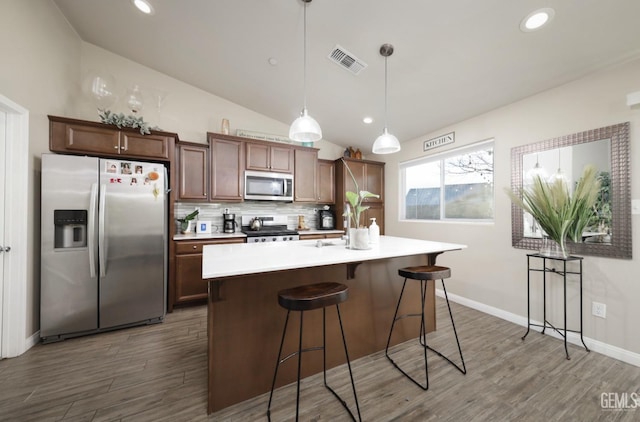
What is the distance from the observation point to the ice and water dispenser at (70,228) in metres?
2.21

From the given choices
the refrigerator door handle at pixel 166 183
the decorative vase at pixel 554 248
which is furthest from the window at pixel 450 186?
the refrigerator door handle at pixel 166 183

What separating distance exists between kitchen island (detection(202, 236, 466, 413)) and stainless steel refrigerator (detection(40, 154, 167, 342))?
1146 millimetres

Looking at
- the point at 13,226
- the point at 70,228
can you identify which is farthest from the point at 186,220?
the point at 13,226

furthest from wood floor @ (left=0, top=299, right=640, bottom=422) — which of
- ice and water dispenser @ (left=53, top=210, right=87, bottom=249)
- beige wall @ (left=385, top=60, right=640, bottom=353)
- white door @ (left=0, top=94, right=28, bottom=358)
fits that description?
ice and water dispenser @ (left=53, top=210, right=87, bottom=249)

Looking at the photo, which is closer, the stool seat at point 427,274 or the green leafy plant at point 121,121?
the stool seat at point 427,274

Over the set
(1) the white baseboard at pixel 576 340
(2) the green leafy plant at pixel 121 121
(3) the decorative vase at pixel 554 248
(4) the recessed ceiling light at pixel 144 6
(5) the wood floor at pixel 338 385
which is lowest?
(5) the wood floor at pixel 338 385

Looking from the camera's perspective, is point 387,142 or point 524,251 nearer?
point 387,142

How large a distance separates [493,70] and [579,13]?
61 centimetres

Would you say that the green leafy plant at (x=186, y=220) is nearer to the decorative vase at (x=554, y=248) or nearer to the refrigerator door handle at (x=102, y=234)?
the refrigerator door handle at (x=102, y=234)

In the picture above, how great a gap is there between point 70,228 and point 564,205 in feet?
15.0

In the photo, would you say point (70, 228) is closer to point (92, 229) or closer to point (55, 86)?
point (92, 229)

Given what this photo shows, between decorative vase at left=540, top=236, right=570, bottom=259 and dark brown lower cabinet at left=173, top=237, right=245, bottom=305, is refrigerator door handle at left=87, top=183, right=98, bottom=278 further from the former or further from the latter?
decorative vase at left=540, top=236, right=570, bottom=259

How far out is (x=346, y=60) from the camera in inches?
96.3

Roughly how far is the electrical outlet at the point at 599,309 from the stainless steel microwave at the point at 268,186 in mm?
3593
